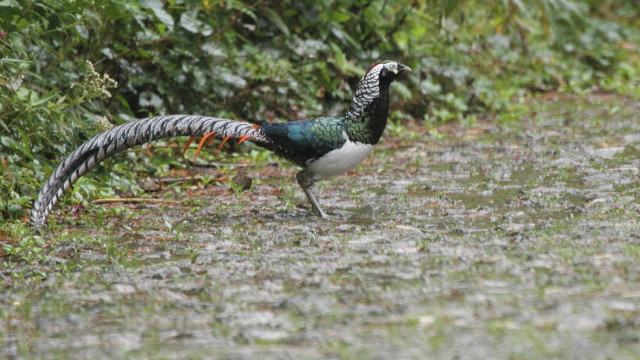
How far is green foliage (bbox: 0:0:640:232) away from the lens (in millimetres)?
5137

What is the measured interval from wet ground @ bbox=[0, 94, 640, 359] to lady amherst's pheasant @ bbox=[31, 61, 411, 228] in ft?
1.27

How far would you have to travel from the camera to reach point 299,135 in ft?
16.2

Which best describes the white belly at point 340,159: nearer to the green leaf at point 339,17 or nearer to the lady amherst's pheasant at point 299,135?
the lady amherst's pheasant at point 299,135

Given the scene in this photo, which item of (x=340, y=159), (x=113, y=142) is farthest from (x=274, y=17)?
(x=113, y=142)

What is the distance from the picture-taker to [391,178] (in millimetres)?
6391

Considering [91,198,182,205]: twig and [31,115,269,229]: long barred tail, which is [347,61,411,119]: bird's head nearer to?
[31,115,269,229]: long barred tail

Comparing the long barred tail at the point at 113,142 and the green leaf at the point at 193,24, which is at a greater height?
the green leaf at the point at 193,24

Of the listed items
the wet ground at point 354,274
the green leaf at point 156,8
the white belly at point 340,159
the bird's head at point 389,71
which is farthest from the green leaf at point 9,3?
the bird's head at point 389,71

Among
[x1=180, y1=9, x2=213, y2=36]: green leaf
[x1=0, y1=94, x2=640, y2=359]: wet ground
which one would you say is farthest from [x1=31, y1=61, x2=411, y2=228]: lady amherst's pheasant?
[x1=180, y1=9, x2=213, y2=36]: green leaf

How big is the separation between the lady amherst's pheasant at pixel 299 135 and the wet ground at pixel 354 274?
387 mm

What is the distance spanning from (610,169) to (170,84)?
438cm

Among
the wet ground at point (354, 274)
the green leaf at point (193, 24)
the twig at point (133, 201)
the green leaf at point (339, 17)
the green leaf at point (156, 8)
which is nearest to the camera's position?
the wet ground at point (354, 274)

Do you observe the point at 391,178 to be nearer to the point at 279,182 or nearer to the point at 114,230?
the point at 279,182

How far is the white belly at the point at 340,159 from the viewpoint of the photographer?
494 cm
